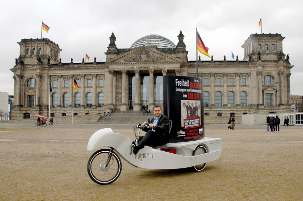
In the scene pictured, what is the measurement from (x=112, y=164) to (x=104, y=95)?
88.8 metres

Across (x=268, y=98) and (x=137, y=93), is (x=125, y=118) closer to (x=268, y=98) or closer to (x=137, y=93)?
(x=137, y=93)

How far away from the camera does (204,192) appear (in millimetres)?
8625

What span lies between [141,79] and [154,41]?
40.6 ft

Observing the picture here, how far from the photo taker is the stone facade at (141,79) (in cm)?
9369

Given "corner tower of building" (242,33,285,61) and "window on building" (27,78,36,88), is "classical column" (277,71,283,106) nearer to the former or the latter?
"corner tower of building" (242,33,285,61)

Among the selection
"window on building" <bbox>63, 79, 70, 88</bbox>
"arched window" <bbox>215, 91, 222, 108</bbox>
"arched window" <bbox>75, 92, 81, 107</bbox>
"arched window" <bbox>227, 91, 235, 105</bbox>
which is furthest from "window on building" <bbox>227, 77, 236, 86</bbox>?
"window on building" <bbox>63, 79, 70, 88</bbox>

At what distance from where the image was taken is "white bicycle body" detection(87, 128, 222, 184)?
982cm

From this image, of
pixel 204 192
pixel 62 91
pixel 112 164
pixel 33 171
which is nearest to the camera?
pixel 204 192

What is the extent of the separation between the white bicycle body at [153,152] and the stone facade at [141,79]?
3067 inches

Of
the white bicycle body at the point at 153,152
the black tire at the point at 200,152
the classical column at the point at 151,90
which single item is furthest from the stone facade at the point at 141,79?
the white bicycle body at the point at 153,152

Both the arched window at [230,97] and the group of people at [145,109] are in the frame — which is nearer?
the group of people at [145,109]

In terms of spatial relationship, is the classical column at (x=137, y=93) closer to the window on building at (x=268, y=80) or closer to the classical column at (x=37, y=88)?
the classical column at (x=37, y=88)

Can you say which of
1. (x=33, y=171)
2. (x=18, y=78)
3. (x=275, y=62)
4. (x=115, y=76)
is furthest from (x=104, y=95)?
(x=33, y=171)

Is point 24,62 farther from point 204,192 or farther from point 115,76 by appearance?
point 204,192
